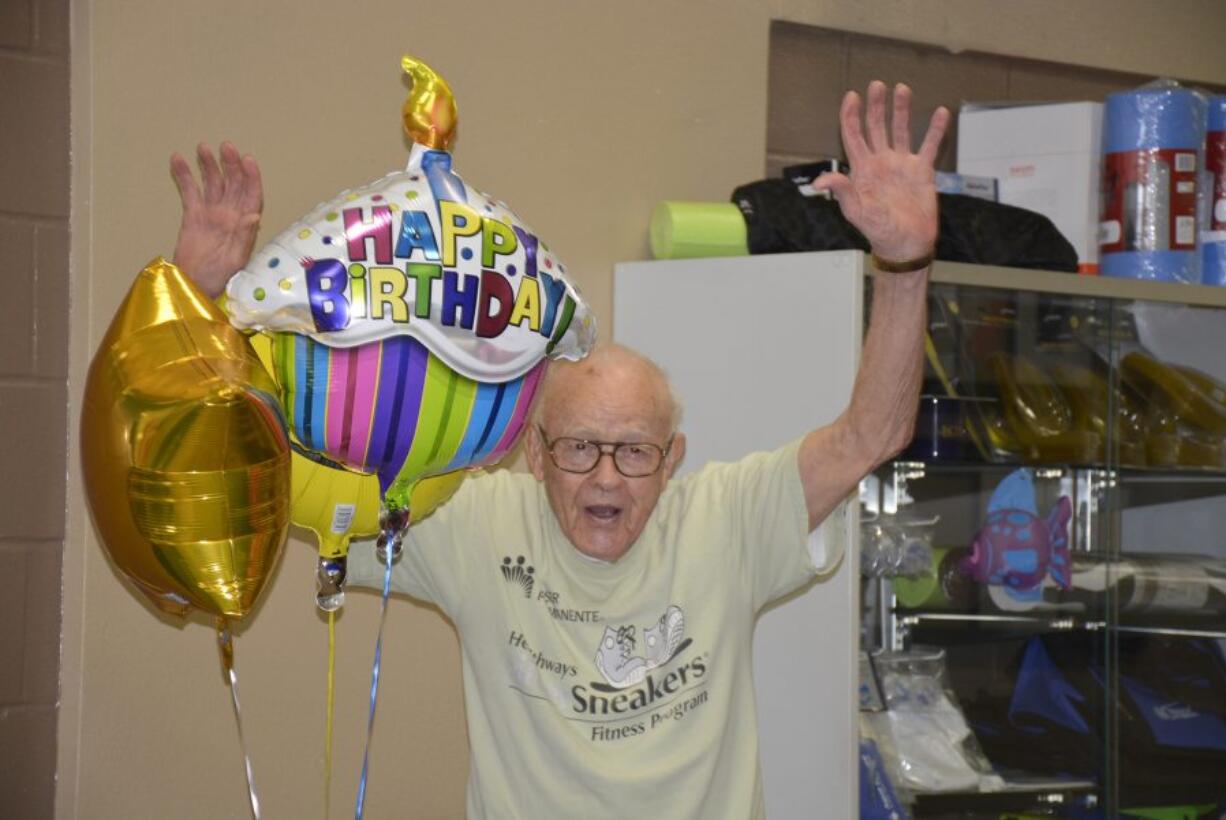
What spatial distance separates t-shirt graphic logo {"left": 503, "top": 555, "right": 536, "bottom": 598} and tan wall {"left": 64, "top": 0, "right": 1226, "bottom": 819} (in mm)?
672

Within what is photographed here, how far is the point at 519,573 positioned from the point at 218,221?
0.62 m

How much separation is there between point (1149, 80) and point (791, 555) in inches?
81.1

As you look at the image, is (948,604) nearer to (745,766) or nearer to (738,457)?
(738,457)

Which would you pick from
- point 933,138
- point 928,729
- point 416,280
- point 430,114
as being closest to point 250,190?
point 430,114

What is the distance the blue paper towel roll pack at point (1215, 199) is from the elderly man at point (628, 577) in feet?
5.24

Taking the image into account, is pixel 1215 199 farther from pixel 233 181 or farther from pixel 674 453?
pixel 233 181

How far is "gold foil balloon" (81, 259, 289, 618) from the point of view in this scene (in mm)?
1419

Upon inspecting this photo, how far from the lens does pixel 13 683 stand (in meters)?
2.41

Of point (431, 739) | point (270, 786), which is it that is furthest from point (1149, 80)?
point (270, 786)

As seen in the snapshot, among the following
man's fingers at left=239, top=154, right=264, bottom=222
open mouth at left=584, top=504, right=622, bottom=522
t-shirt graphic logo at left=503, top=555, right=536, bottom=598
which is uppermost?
man's fingers at left=239, top=154, right=264, bottom=222

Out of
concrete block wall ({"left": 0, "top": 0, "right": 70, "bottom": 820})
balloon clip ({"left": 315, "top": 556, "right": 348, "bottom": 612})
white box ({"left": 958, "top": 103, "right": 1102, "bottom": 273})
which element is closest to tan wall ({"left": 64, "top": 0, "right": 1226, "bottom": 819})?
concrete block wall ({"left": 0, "top": 0, "right": 70, "bottom": 820})

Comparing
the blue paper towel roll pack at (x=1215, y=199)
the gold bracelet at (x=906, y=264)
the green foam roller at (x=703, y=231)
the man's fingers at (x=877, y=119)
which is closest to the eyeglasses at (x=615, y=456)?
the gold bracelet at (x=906, y=264)

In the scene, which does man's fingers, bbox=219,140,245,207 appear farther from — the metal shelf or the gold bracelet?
the metal shelf

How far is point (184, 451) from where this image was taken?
55.9 inches
